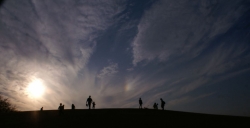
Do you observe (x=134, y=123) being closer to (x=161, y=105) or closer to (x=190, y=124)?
(x=190, y=124)

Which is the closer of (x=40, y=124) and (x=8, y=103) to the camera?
(x=40, y=124)

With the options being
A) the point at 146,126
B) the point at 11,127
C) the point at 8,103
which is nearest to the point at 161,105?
the point at 146,126

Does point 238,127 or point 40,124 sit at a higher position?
point 40,124

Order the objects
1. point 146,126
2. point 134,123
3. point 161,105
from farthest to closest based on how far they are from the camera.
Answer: point 161,105, point 134,123, point 146,126

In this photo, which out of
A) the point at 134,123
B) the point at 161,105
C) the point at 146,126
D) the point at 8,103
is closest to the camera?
the point at 146,126

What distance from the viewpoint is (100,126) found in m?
16.9

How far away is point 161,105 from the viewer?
30922 millimetres

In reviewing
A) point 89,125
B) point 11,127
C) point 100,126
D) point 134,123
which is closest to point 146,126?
point 134,123

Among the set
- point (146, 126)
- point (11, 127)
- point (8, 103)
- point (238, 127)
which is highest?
point (8, 103)

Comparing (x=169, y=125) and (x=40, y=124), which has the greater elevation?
(x=40, y=124)

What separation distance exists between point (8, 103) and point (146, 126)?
67.3 metres

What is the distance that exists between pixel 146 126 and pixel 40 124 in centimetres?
1175

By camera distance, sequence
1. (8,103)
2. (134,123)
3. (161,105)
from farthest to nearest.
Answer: (8,103) → (161,105) → (134,123)

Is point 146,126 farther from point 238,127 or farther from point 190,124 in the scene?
point 238,127
